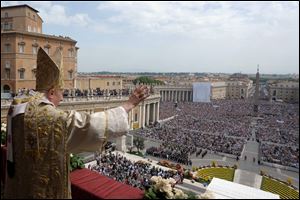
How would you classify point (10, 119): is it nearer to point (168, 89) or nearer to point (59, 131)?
point (59, 131)

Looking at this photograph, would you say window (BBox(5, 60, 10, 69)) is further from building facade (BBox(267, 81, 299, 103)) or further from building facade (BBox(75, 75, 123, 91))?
building facade (BBox(267, 81, 299, 103))

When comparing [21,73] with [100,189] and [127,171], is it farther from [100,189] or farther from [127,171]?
[100,189]

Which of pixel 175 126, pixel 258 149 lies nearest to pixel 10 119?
pixel 258 149

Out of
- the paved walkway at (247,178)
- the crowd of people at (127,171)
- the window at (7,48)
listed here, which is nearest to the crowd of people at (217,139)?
the paved walkway at (247,178)

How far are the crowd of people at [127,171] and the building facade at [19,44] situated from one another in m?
12.5

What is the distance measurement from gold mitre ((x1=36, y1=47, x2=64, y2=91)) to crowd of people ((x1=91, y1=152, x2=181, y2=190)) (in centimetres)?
1480

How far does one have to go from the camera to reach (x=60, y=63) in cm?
335

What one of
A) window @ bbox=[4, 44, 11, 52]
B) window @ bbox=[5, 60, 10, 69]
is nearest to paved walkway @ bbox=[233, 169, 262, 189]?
window @ bbox=[5, 60, 10, 69]

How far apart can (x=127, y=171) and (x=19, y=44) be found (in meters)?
18.2

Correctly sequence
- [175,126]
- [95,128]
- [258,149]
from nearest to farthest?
[95,128] < [258,149] < [175,126]

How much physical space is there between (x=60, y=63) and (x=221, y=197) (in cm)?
218

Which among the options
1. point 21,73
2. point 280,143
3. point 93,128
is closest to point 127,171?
point 21,73

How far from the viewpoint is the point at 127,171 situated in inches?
808

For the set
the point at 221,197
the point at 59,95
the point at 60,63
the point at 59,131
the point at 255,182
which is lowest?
the point at 255,182
